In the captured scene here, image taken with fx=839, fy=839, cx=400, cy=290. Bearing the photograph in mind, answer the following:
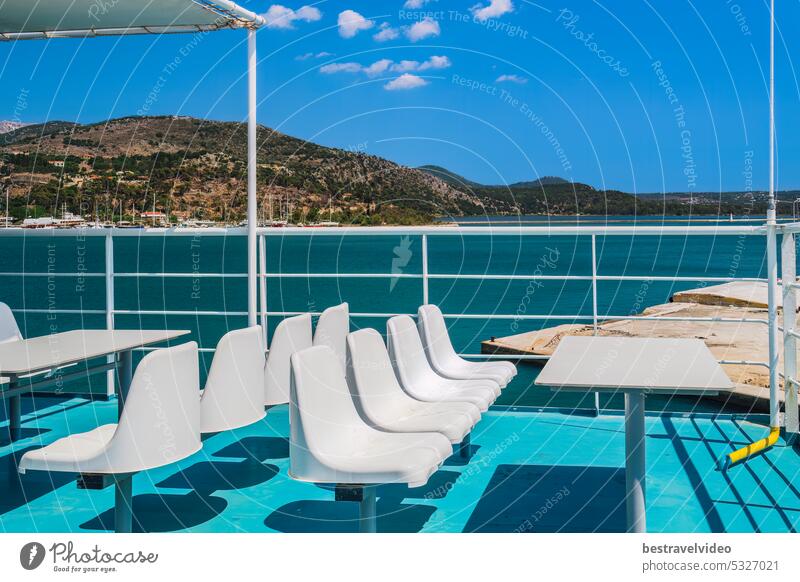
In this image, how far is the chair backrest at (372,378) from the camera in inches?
113

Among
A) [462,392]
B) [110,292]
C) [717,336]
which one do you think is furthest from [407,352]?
[717,336]

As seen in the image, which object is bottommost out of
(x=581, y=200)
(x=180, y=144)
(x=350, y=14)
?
(x=581, y=200)

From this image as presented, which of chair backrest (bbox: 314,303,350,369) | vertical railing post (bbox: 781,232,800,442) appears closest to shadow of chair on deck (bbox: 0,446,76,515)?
chair backrest (bbox: 314,303,350,369)

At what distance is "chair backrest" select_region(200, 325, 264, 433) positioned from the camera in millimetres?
2941

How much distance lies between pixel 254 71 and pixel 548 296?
33.3m

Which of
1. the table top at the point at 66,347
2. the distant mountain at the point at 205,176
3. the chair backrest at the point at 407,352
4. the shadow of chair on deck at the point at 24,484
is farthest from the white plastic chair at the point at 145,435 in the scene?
the distant mountain at the point at 205,176

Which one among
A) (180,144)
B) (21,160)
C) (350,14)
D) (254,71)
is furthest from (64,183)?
(350,14)

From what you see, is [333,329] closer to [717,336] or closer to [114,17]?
[114,17]

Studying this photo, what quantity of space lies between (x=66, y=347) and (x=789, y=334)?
3406 mm

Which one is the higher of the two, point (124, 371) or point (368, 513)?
point (124, 371)

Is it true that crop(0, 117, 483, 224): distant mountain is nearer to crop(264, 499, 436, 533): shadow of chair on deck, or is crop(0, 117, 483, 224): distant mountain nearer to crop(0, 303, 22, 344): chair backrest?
crop(0, 303, 22, 344): chair backrest

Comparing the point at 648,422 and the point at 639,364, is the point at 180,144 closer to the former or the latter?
the point at 648,422

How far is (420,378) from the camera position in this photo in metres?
3.66

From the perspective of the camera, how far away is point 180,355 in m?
2.59
